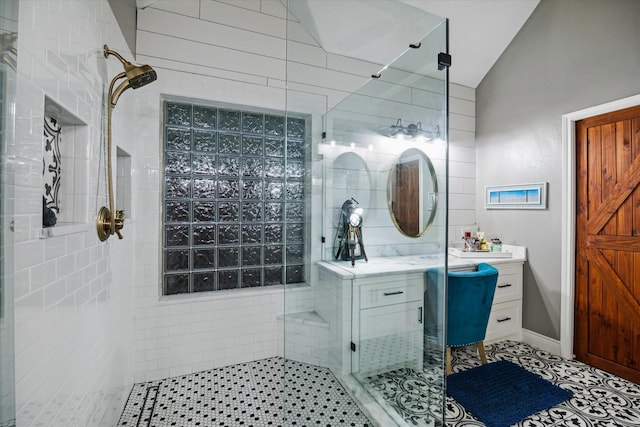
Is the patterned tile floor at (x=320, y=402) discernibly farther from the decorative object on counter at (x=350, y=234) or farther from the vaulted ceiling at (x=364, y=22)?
the vaulted ceiling at (x=364, y=22)

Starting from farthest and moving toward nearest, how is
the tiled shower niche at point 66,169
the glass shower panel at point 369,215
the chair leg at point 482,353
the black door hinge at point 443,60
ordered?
the chair leg at point 482,353, the glass shower panel at point 369,215, the black door hinge at point 443,60, the tiled shower niche at point 66,169

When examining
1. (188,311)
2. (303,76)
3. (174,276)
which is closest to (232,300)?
(188,311)

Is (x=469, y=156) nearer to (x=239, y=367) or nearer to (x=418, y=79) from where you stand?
(x=418, y=79)

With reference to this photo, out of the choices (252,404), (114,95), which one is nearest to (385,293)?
(252,404)

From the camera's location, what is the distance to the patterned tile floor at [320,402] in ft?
5.54

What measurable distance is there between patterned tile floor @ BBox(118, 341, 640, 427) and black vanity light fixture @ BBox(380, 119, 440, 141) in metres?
1.20

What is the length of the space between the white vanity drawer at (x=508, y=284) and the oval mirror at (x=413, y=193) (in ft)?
4.54

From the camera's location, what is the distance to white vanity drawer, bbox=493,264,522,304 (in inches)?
108

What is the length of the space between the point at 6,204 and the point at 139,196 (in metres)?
1.97

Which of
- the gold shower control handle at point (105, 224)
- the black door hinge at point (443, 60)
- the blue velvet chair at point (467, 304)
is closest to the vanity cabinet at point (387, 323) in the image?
the blue velvet chair at point (467, 304)

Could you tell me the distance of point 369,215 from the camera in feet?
6.47

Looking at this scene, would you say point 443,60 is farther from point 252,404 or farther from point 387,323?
point 252,404

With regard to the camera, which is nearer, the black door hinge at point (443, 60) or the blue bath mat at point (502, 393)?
the black door hinge at point (443, 60)

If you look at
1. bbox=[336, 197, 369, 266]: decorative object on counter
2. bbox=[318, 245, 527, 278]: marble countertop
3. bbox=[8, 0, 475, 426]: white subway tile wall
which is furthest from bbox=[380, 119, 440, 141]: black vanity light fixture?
bbox=[318, 245, 527, 278]: marble countertop
